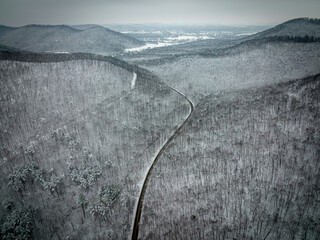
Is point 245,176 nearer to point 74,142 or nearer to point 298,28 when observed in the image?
point 74,142

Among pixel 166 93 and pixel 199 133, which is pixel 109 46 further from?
pixel 199 133

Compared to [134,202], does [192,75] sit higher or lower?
higher

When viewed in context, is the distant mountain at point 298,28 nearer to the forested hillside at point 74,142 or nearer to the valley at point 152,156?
the valley at point 152,156

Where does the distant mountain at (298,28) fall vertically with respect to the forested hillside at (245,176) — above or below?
above

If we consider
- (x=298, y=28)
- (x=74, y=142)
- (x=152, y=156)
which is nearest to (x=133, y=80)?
(x=74, y=142)

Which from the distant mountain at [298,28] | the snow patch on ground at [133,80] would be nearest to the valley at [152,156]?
the snow patch on ground at [133,80]

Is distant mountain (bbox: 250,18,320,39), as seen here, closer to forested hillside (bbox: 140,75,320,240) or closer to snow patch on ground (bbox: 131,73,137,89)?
forested hillside (bbox: 140,75,320,240)

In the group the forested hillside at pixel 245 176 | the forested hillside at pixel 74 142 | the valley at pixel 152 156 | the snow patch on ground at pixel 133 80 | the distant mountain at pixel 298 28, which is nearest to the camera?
the forested hillside at pixel 245 176

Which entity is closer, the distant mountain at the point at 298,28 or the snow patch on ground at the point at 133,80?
the snow patch on ground at the point at 133,80

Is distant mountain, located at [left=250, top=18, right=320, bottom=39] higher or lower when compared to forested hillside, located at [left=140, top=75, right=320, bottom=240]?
higher

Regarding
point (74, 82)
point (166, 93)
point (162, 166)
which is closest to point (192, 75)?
point (166, 93)

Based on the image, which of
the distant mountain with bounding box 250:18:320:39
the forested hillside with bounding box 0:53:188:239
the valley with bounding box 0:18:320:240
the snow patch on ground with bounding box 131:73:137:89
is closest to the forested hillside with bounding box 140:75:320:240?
the valley with bounding box 0:18:320:240
